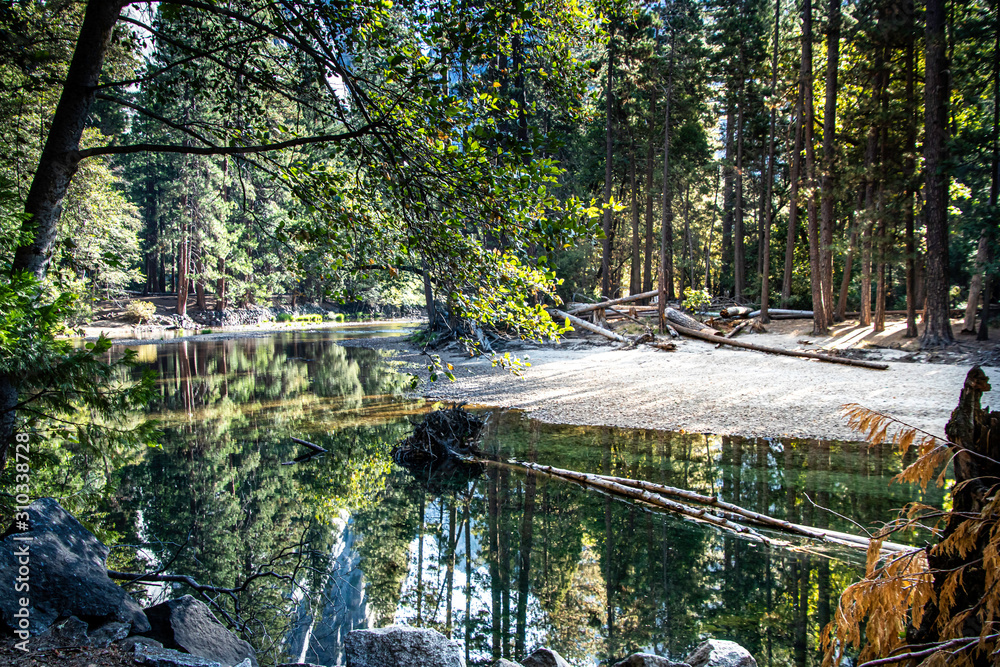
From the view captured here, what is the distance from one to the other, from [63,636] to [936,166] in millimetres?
19969

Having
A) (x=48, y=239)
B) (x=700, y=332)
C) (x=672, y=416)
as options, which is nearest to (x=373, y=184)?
(x=48, y=239)

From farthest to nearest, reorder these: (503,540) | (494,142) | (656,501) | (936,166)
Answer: (936,166) → (656,501) → (503,540) → (494,142)

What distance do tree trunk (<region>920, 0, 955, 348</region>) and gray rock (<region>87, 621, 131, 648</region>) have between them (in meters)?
19.2

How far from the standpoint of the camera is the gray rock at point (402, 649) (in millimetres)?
2953

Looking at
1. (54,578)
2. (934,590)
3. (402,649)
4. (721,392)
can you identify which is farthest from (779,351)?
(54,578)

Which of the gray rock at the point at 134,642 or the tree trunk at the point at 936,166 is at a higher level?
the tree trunk at the point at 936,166

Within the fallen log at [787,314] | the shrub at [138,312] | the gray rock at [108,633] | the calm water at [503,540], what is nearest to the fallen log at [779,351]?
the fallen log at [787,314]

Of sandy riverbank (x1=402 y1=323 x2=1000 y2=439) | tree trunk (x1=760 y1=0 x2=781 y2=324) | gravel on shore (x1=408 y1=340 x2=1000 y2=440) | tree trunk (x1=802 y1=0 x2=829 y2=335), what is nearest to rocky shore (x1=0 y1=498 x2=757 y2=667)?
gravel on shore (x1=408 y1=340 x2=1000 y2=440)

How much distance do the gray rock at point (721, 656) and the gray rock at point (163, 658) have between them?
9.20 ft

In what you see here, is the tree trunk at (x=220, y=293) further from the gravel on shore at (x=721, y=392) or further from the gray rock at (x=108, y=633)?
the gray rock at (x=108, y=633)

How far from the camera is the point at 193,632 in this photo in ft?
10.5

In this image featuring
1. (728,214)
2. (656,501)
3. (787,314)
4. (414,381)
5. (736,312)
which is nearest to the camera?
(414,381)

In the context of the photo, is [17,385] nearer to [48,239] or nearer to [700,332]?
[48,239]

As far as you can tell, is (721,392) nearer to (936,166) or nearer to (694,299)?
(936,166)
